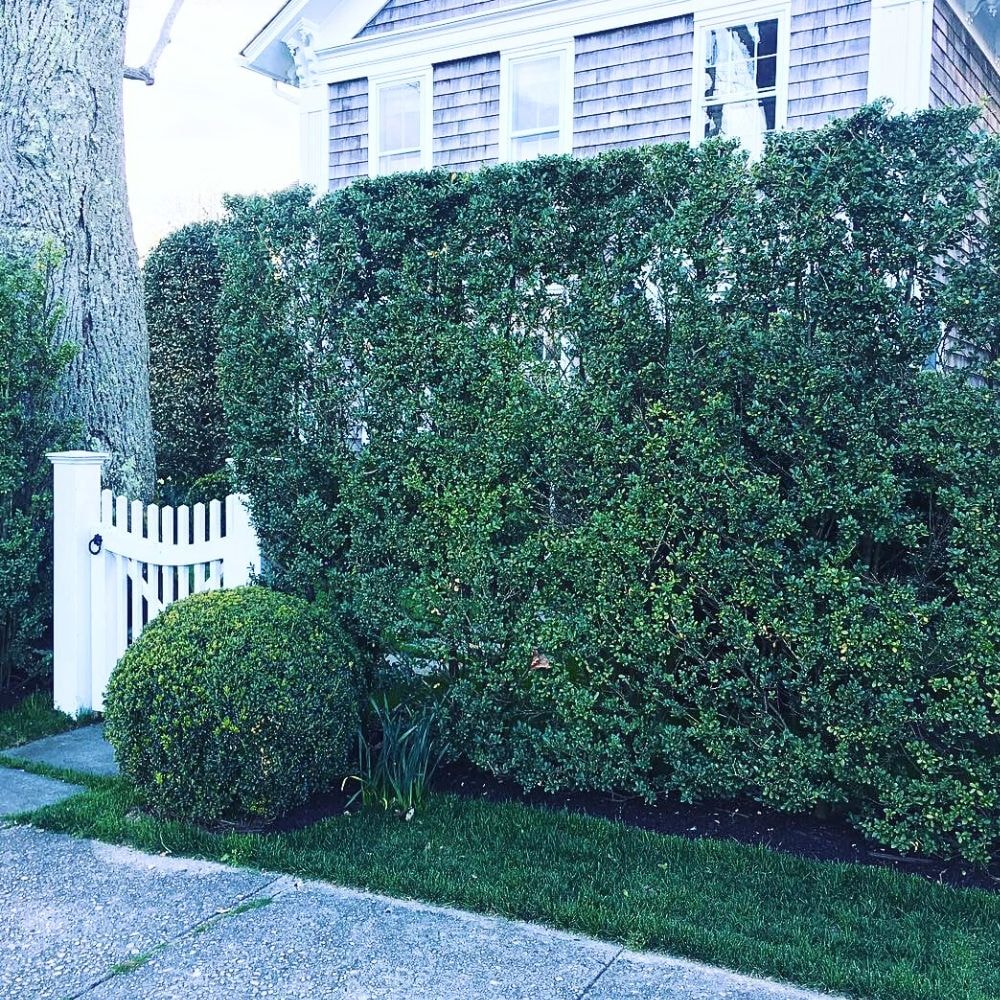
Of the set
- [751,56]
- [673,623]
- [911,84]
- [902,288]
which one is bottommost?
[673,623]

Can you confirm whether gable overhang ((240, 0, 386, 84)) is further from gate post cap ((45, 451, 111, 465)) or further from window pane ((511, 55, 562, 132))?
gate post cap ((45, 451, 111, 465))

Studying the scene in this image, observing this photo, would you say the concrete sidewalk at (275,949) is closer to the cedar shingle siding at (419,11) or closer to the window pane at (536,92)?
the window pane at (536,92)

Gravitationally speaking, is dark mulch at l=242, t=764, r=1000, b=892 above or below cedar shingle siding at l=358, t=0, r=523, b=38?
below

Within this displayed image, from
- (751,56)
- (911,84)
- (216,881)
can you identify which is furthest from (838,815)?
(751,56)

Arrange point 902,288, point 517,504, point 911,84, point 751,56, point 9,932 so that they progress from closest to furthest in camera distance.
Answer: point 9,932, point 902,288, point 517,504, point 911,84, point 751,56

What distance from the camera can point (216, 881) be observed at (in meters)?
3.94

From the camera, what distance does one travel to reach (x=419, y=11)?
12.3m

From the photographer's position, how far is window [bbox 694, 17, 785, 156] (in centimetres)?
1032

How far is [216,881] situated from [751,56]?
958cm

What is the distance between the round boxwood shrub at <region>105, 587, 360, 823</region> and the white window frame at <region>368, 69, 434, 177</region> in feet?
29.5

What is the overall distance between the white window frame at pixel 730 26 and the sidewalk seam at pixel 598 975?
8357mm

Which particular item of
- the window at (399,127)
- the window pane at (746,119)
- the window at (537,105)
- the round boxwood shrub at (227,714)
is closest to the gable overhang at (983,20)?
the window pane at (746,119)

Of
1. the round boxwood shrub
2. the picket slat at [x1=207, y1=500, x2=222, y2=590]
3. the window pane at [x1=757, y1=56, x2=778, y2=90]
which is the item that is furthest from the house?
the round boxwood shrub

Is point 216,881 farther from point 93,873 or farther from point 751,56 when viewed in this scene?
point 751,56
